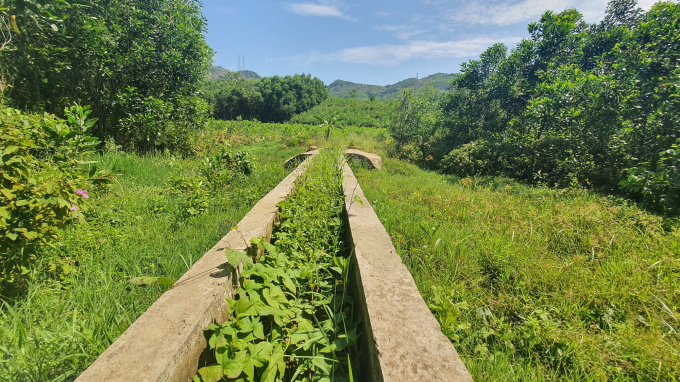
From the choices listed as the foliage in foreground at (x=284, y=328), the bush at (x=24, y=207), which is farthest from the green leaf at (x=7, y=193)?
the foliage in foreground at (x=284, y=328)

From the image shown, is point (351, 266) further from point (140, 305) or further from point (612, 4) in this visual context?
point (612, 4)

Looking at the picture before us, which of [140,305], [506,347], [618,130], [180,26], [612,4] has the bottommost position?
[506,347]

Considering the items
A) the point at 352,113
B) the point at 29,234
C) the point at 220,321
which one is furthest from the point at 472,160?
the point at 352,113

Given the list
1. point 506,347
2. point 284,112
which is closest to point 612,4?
point 506,347

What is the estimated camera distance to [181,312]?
1.22m

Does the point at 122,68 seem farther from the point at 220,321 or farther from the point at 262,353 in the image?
the point at 262,353

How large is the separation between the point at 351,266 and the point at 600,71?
26.7 feet

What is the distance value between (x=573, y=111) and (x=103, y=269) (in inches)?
322

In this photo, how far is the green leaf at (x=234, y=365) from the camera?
1.01 m

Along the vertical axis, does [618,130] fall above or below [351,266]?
above

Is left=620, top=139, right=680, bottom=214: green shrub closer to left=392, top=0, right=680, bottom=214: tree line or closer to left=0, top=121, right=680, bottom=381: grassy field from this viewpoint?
left=392, top=0, right=680, bottom=214: tree line

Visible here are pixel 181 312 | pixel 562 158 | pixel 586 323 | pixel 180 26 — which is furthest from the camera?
pixel 180 26

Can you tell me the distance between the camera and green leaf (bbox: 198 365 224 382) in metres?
0.99

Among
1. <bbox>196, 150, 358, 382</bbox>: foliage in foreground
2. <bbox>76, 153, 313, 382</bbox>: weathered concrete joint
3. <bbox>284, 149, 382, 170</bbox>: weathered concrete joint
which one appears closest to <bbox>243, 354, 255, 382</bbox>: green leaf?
<bbox>196, 150, 358, 382</bbox>: foliage in foreground
